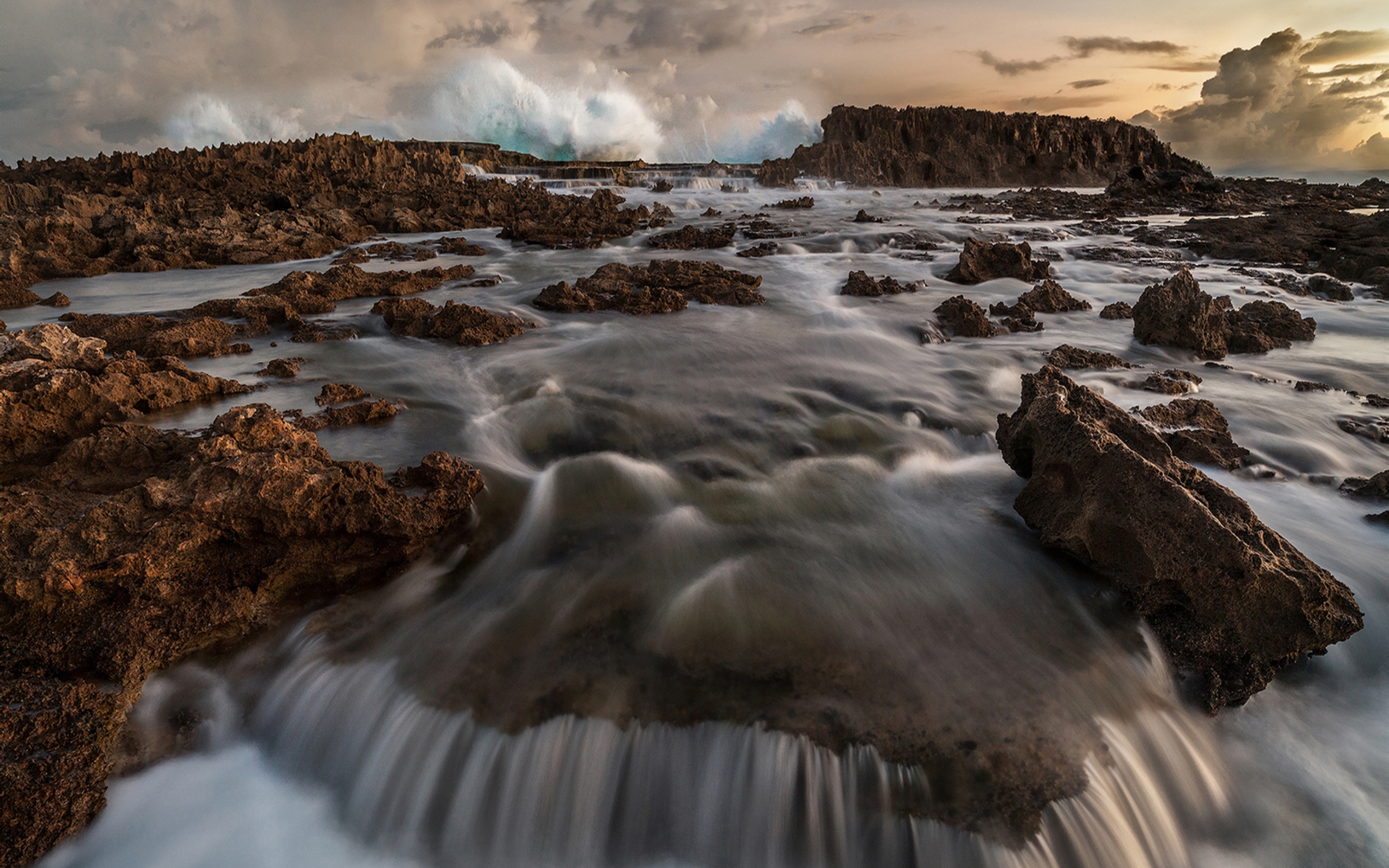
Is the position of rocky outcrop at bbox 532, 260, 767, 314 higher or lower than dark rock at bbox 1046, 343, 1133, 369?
higher

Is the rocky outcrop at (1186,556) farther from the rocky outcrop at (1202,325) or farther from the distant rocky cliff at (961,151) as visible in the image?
the distant rocky cliff at (961,151)

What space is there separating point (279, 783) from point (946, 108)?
66073 millimetres

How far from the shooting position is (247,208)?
56.7 feet

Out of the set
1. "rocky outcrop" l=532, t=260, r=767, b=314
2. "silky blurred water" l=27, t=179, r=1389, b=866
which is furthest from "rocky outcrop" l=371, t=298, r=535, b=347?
"silky blurred water" l=27, t=179, r=1389, b=866

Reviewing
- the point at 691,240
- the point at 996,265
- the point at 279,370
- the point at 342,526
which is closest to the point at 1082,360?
the point at 996,265

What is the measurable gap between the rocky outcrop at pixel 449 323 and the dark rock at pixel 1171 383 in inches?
262

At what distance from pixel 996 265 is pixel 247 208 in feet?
61.8

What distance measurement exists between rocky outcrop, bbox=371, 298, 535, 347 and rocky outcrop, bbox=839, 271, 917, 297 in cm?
524

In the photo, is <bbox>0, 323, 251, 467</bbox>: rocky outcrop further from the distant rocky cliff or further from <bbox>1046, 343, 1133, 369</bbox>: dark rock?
the distant rocky cliff

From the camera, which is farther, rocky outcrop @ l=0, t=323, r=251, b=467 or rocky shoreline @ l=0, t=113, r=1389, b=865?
rocky outcrop @ l=0, t=323, r=251, b=467

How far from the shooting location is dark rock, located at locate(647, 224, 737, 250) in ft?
48.0

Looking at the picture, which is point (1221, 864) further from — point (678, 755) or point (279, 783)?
point (279, 783)

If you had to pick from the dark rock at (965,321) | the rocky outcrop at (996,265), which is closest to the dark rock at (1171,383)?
the dark rock at (965,321)

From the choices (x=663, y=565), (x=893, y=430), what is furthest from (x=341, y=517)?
(x=893, y=430)
